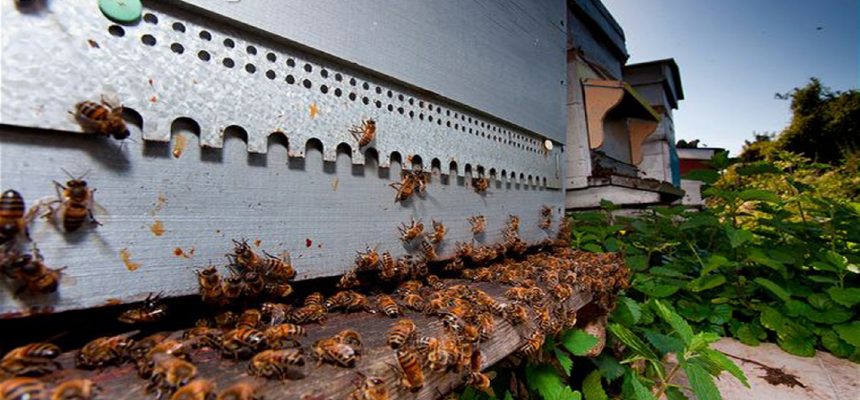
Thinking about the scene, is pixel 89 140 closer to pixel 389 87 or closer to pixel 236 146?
pixel 236 146

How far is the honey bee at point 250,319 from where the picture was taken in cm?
101

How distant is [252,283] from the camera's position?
3.52ft

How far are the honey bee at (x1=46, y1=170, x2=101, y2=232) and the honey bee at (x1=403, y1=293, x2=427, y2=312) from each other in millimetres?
915

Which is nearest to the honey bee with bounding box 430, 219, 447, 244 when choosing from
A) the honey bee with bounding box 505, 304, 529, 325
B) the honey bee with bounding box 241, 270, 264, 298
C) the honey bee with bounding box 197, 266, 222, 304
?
the honey bee with bounding box 505, 304, 529, 325

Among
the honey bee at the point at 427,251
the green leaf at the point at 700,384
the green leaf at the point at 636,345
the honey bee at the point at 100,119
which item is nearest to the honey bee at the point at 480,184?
the honey bee at the point at 427,251

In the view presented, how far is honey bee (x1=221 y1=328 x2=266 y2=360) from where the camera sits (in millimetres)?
822

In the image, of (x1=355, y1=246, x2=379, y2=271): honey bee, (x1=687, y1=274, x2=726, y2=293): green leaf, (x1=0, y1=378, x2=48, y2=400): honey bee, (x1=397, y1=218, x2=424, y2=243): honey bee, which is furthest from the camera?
(x1=687, y1=274, x2=726, y2=293): green leaf

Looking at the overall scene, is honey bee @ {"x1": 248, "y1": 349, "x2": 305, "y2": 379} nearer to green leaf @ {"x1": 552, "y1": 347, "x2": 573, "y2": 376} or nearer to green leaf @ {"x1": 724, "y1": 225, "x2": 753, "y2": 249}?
green leaf @ {"x1": 552, "y1": 347, "x2": 573, "y2": 376}

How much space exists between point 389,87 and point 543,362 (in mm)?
1378

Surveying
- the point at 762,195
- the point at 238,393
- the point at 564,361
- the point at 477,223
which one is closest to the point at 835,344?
the point at 762,195

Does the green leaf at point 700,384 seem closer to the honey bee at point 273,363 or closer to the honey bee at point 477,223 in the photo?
the honey bee at point 477,223

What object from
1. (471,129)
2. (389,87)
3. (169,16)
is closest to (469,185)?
(471,129)

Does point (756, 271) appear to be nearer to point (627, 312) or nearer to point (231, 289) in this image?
point (627, 312)

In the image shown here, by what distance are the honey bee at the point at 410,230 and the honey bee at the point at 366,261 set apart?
189mm
